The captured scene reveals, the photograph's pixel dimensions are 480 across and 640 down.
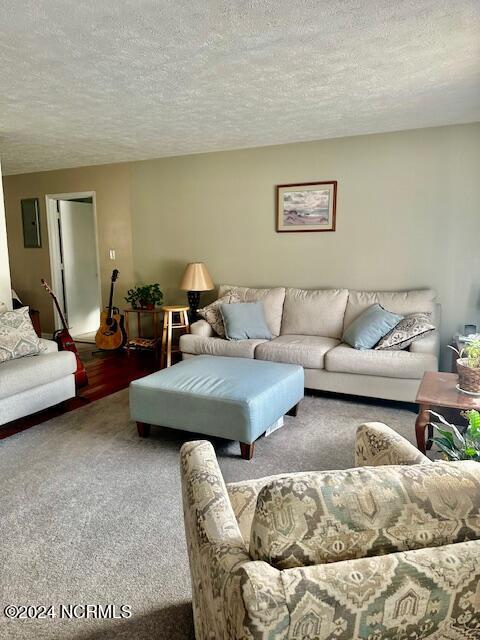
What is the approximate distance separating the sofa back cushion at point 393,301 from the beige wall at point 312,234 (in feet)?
0.76

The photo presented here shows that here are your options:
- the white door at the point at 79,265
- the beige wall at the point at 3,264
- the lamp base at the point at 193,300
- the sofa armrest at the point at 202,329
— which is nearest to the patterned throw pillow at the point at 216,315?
the sofa armrest at the point at 202,329

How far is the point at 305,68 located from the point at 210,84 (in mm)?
597

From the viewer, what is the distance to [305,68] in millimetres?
2629

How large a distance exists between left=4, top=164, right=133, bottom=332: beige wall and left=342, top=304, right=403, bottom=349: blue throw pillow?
10.4 feet

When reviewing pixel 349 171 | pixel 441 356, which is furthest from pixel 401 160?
pixel 441 356

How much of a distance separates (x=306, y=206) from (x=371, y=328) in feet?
5.15

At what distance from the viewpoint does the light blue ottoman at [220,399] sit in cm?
280

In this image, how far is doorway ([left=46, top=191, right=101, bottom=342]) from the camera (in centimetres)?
647

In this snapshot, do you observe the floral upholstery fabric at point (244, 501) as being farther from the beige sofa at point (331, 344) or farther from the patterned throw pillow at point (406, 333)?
the patterned throw pillow at point (406, 333)

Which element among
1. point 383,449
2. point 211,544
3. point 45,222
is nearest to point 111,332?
point 45,222

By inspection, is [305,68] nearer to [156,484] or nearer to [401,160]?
[401,160]

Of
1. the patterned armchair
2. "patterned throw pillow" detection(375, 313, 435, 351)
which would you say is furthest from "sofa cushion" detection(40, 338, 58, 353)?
the patterned armchair

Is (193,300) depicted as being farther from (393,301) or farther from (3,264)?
(393,301)

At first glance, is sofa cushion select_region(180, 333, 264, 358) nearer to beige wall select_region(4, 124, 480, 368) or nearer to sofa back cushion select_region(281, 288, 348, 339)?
sofa back cushion select_region(281, 288, 348, 339)
